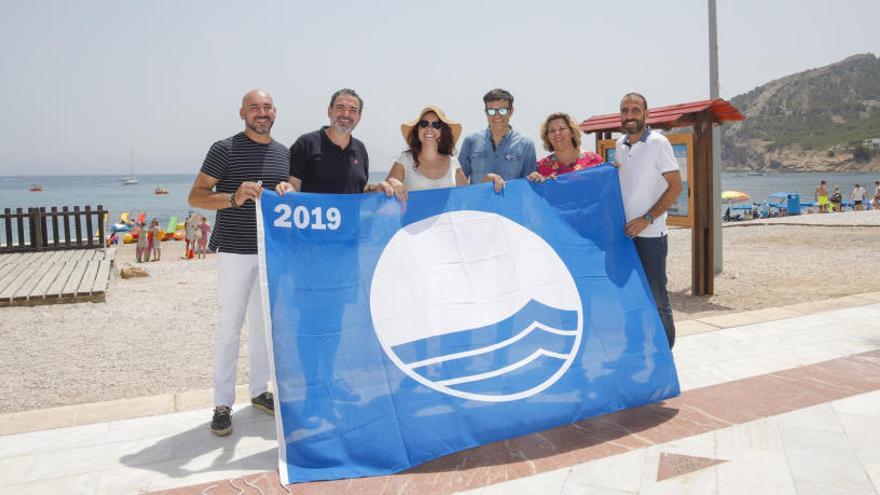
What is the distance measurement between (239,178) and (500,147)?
1774mm

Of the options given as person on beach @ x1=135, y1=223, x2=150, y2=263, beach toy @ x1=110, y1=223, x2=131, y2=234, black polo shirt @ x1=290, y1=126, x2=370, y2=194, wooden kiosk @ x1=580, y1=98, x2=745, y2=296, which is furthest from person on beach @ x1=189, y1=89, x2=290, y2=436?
beach toy @ x1=110, y1=223, x2=131, y2=234

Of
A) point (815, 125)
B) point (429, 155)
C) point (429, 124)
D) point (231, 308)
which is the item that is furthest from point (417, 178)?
point (815, 125)

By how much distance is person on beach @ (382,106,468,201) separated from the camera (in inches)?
151

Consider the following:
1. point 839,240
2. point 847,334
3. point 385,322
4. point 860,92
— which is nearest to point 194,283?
point 385,322

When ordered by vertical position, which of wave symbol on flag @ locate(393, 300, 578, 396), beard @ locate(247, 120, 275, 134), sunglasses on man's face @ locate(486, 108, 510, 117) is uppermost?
sunglasses on man's face @ locate(486, 108, 510, 117)

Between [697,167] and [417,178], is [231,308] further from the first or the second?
[697,167]

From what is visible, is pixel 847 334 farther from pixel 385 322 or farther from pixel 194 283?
pixel 194 283

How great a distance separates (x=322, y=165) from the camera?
3.74m

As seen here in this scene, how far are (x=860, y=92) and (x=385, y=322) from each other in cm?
20345

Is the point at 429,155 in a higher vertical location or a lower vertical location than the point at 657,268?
higher

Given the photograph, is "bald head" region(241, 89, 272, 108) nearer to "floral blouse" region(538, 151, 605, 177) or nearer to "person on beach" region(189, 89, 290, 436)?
"person on beach" region(189, 89, 290, 436)

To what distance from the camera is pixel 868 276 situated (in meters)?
8.95

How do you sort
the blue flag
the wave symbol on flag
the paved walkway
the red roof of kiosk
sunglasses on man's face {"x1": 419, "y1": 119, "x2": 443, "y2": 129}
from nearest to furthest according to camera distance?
the paved walkway
the blue flag
the wave symbol on flag
sunglasses on man's face {"x1": 419, "y1": 119, "x2": 443, "y2": 129}
the red roof of kiosk

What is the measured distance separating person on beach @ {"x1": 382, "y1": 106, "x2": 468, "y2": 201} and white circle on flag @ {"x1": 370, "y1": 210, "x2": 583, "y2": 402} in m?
0.40
